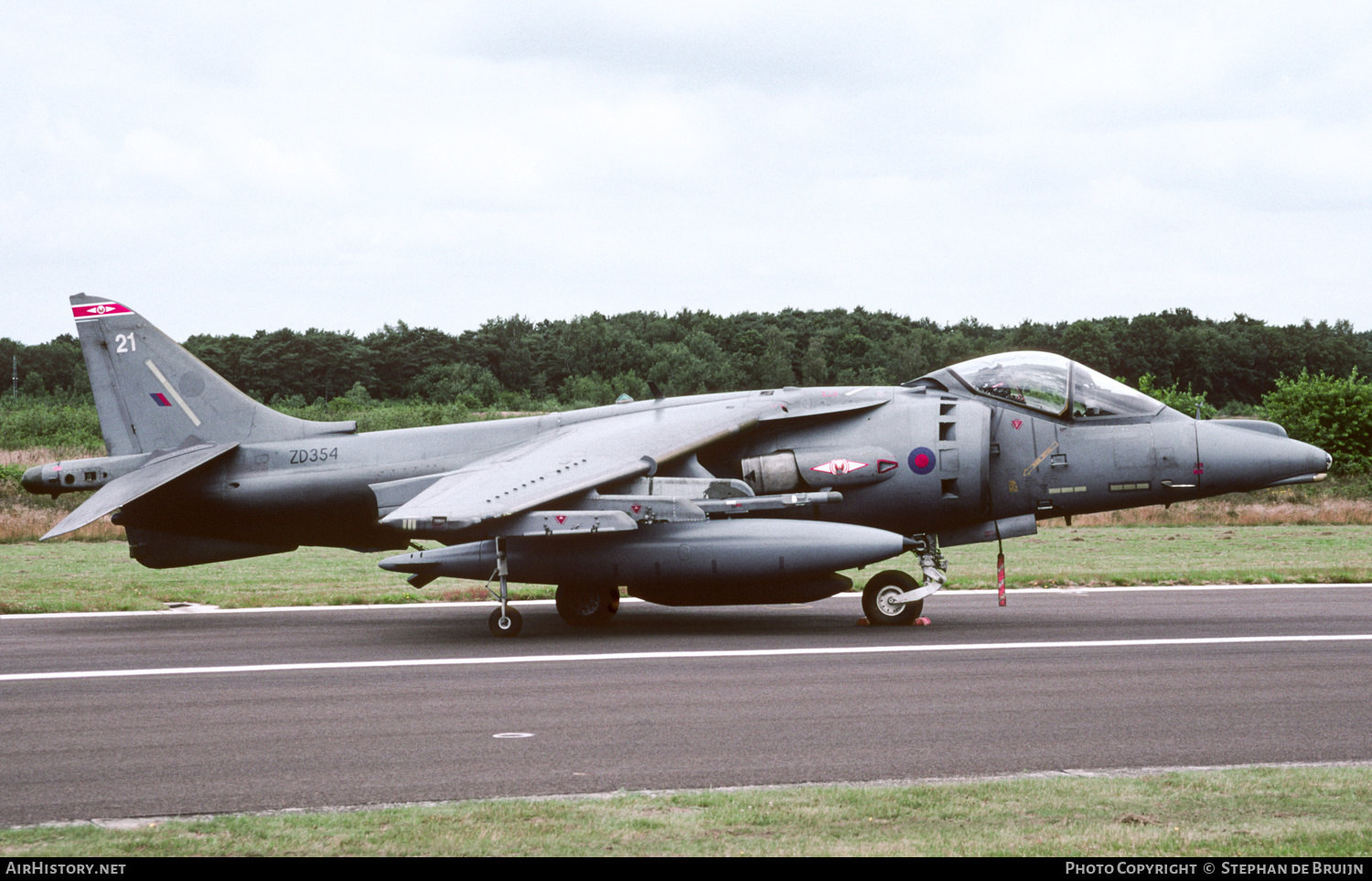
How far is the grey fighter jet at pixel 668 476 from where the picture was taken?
47.5 ft

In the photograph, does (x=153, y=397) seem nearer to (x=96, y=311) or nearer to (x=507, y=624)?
(x=96, y=311)

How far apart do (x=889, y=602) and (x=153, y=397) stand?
34.7 feet

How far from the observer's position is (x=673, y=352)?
4697 centimetres

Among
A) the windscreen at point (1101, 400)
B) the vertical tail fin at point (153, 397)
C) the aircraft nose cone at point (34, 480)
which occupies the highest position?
the vertical tail fin at point (153, 397)

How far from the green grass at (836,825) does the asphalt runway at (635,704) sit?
1.89ft

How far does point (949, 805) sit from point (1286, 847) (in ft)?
5.49

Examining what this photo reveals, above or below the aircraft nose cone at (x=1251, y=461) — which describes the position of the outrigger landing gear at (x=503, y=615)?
below

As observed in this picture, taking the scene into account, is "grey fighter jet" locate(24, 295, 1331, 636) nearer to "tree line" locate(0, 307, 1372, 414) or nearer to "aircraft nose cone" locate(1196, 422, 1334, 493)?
"aircraft nose cone" locate(1196, 422, 1334, 493)

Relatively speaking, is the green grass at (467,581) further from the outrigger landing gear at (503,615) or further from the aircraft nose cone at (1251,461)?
the aircraft nose cone at (1251,461)

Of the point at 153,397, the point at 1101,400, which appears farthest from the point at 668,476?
the point at 153,397

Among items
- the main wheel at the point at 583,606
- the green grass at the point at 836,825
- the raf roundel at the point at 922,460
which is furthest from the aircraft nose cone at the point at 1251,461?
the green grass at the point at 836,825

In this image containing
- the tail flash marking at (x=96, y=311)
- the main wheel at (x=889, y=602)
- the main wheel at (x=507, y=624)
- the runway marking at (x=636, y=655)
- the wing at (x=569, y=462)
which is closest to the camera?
the runway marking at (x=636, y=655)

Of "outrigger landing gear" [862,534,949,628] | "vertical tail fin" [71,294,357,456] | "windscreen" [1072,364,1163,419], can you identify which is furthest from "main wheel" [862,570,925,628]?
"vertical tail fin" [71,294,357,456]
